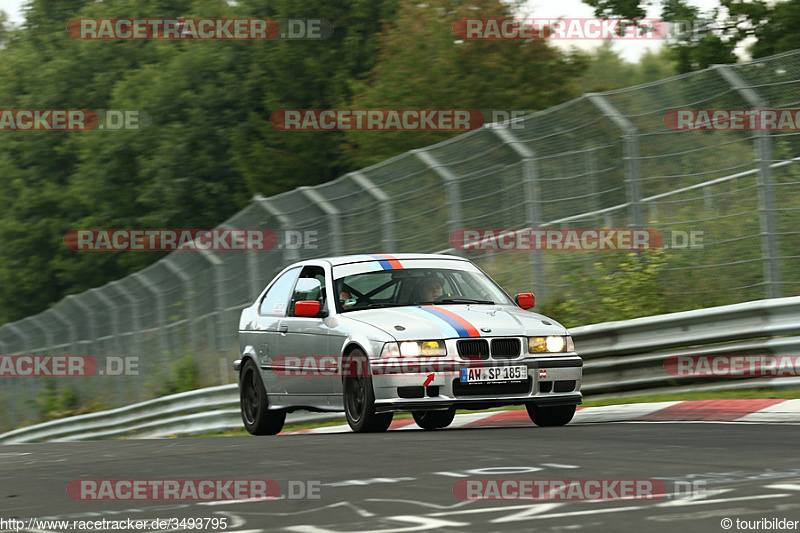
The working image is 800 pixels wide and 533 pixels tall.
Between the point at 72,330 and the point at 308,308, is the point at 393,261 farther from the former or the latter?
the point at 72,330

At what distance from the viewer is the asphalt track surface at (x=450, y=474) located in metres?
5.27

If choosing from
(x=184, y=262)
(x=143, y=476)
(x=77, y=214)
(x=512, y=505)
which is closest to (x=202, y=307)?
(x=184, y=262)

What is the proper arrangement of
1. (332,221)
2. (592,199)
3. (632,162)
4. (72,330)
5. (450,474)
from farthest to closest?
(72,330), (332,221), (592,199), (632,162), (450,474)

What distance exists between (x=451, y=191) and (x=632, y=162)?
2584 mm

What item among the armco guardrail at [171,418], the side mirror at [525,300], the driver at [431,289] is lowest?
the armco guardrail at [171,418]

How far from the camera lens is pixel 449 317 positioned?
10398mm

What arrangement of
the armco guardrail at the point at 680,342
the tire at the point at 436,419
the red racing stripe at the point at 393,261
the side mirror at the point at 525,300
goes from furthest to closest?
1. the tire at the point at 436,419
2. the red racing stripe at the point at 393,261
3. the side mirror at the point at 525,300
4. the armco guardrail at the point at 680,342

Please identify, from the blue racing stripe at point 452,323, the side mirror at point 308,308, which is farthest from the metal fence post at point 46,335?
the blue racing stripe at point 452,323

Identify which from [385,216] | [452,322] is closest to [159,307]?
[385,216]

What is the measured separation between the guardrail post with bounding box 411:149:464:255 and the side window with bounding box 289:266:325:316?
3222 mm

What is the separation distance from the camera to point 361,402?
411 inches

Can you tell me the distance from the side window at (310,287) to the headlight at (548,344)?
215 centimetres

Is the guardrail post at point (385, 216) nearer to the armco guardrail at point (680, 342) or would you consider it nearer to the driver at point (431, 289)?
the armco guardrail at point (680, 342)

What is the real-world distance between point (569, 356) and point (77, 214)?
167 ft
